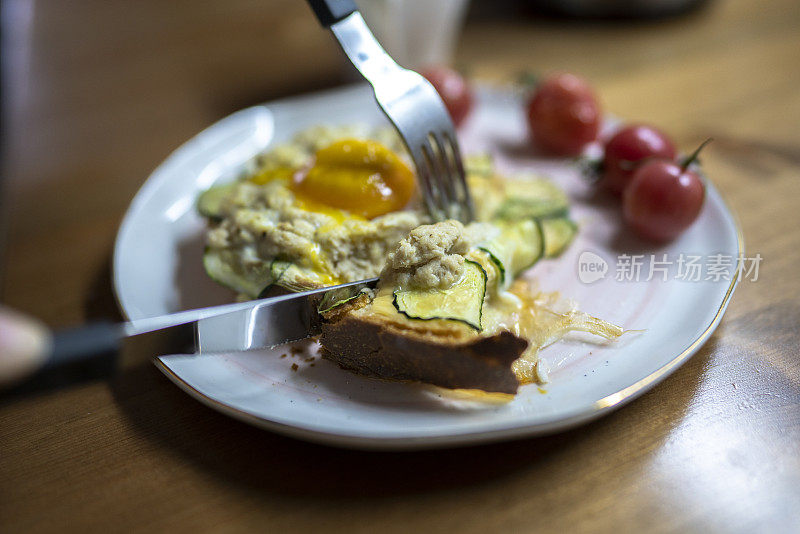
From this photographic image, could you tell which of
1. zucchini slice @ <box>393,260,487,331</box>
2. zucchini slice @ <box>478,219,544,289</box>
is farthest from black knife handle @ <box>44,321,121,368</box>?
zucchini slice @ <box>478,219,544,289</box>

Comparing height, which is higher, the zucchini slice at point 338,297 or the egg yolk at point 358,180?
the egg yolk at point 358,180

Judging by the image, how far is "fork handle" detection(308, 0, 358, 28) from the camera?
2986 millimetres

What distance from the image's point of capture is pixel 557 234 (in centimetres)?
335

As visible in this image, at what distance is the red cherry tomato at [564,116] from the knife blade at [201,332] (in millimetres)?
2039

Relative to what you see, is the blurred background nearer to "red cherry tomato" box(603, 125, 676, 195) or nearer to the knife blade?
"red cherry tomato" box(603, 125, 676, 195)

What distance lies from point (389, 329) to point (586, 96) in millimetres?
2575

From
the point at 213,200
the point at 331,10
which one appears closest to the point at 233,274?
the point at 213,200

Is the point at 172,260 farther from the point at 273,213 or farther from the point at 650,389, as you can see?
the point at 650,389

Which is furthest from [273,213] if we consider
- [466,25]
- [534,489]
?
[466,25]

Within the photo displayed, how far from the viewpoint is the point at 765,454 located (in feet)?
7.59

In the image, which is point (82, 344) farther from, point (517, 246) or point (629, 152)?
point (629, 152)

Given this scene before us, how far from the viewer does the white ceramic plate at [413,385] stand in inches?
88.7

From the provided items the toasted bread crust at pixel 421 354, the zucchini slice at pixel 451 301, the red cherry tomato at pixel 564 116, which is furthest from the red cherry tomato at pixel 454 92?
the toasted bread crust at pixel 421 354

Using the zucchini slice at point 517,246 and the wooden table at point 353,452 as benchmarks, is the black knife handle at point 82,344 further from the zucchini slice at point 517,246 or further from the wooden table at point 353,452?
the zucchini slice at point 517,246
